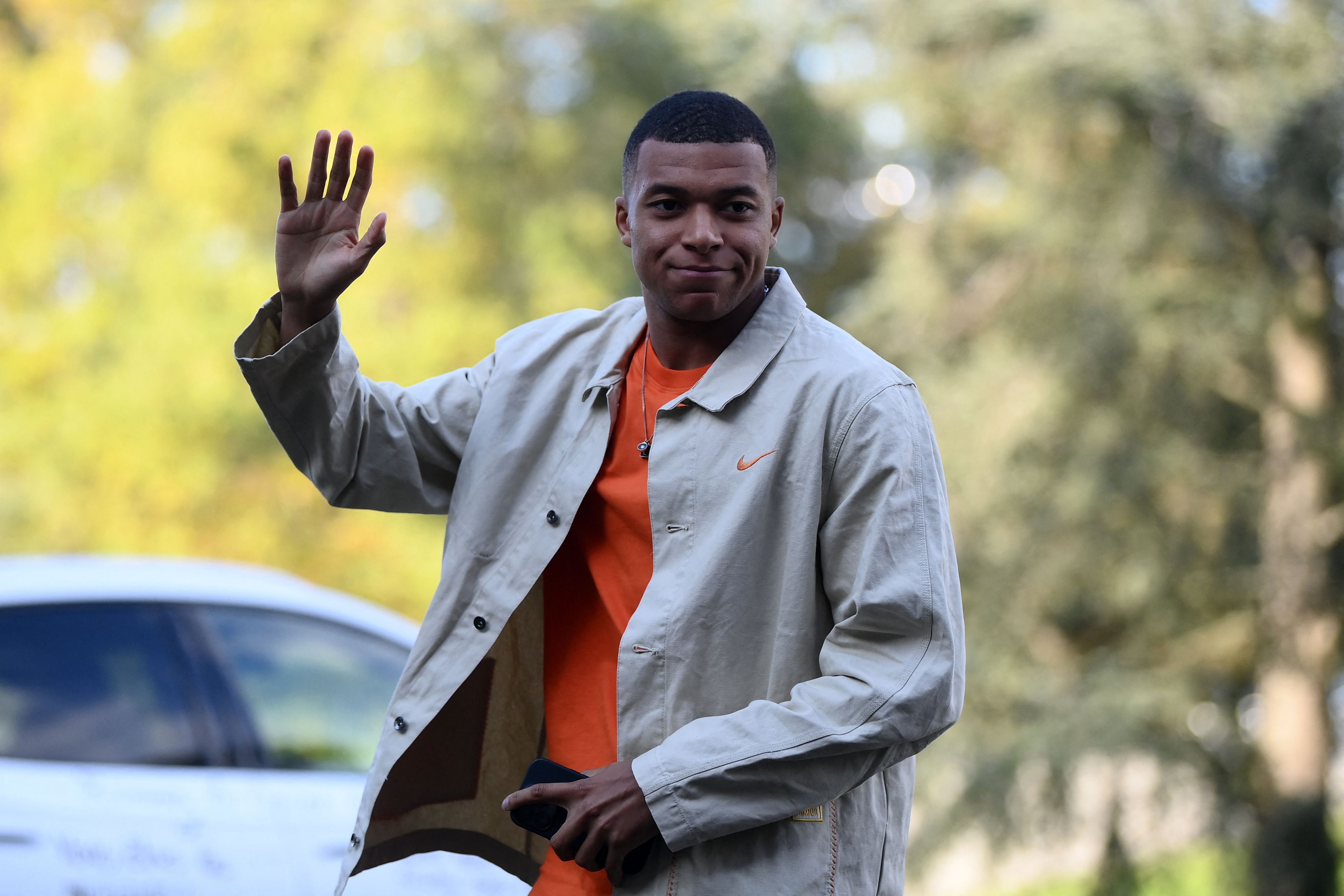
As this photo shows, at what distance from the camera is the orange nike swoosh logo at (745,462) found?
1.95 metres

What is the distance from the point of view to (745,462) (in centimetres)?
196

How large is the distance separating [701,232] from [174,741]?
2.58 m

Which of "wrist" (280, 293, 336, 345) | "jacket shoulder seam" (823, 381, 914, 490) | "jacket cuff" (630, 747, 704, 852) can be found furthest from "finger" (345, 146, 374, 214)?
"jacket cuff" (630, 747, 704, 852)

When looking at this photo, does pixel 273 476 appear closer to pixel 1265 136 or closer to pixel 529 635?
pixel 1265 136

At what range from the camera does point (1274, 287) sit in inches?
286

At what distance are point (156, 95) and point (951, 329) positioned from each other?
21.4 feet

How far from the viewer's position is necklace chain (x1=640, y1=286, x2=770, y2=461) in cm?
210

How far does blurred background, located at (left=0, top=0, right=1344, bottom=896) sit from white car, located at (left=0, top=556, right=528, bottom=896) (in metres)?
4.40

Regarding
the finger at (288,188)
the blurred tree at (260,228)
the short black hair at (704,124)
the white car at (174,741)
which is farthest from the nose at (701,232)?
the blurred tree at (260,228)

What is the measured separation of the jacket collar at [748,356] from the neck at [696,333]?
21mm

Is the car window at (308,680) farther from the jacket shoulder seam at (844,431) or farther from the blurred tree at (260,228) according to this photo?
the blurred tree at (260,228)

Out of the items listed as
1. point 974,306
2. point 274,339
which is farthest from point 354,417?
point 974,306

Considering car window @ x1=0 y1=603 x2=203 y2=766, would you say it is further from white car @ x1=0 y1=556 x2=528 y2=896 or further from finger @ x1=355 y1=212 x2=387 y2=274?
finger @ x1=355 y1=212 x2=387 y2=274

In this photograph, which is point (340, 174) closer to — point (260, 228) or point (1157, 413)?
point (1157, 413)
